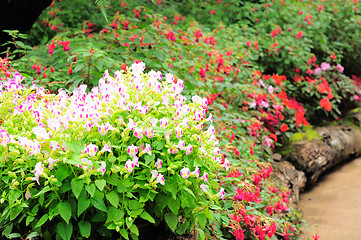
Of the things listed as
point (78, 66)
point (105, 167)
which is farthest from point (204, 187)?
point (78, 66)

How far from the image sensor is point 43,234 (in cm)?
197

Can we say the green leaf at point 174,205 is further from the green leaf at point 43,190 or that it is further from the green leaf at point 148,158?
the green leaf at point 43,190

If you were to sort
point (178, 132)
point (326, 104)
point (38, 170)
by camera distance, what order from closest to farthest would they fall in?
point (38, 170), point (178, 132), point (326, 104)

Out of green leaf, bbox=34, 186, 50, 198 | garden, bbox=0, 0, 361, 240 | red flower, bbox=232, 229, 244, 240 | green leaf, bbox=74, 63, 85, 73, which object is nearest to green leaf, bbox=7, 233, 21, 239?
garden, bbox=0, 0, 361, 240

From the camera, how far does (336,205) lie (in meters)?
4.21

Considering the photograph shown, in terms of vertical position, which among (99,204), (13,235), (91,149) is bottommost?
(13,235)

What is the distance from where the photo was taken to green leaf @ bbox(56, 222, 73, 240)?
186cm

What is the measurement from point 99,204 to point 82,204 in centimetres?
7

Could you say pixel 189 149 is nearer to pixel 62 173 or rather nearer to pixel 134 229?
pixel 134 229

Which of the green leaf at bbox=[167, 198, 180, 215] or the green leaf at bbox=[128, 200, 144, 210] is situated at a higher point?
the green leaf at bbox=[167, 198, 180, 215]

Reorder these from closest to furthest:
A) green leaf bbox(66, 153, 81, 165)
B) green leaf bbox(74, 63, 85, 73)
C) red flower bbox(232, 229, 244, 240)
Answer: green leaf bbox(66, 153, 81, 165) → red flower bbox(232, 229, 244, 240) → green leaf bbox(74, 63, 85, 73)

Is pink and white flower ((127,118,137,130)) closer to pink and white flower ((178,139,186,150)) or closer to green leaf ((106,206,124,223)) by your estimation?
pink and white flower ((178,139,186,150))

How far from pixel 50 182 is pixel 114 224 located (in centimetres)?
34

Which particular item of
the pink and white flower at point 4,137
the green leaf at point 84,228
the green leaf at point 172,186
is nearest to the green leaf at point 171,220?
the green leaf at point 172,186
